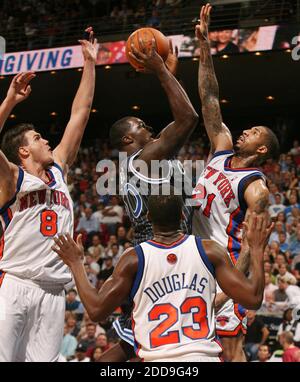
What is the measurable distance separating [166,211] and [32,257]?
1.37m

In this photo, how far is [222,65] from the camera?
658 inches

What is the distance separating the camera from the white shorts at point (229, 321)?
5.51 meters

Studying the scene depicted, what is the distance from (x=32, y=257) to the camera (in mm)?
4965

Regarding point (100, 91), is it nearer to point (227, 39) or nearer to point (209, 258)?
point (227, 39)

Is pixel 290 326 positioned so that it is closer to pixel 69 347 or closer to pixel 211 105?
pixel 69 347

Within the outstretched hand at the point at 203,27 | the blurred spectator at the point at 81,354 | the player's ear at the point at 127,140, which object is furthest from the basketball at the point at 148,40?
the blurred spectator at the point at 81,354

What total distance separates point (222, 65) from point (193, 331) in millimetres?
13431

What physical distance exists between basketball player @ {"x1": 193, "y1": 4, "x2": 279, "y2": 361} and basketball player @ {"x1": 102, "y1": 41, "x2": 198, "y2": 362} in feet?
1.16

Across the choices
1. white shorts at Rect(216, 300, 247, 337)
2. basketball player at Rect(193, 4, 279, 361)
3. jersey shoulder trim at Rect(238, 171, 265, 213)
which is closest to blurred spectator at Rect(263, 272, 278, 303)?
basketball player at Rect(193, 4, 279, 361)

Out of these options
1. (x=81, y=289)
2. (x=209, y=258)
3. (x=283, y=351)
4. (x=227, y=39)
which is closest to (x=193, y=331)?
(x=209, y=258)

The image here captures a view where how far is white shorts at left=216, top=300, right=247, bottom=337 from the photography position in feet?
18.1
